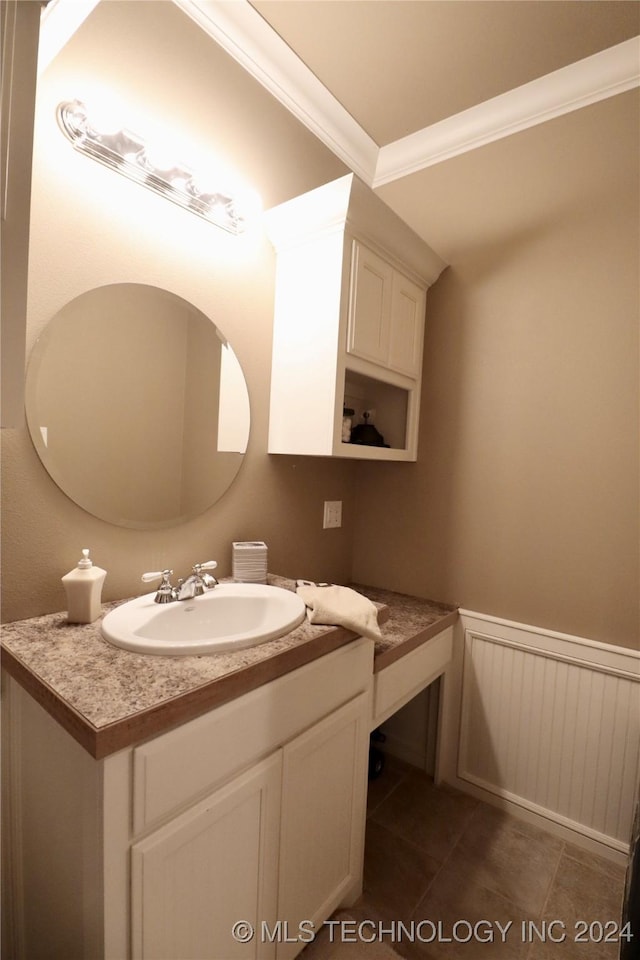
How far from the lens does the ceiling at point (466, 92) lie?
1.35 m

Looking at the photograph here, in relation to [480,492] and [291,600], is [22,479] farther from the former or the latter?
[480,492]

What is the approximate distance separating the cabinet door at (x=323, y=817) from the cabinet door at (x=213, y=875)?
5cm

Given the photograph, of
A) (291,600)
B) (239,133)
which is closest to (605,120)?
(239,133)

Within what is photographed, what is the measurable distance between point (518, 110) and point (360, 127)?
0.59 m

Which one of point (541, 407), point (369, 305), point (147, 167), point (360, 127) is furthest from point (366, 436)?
point (360, 127)

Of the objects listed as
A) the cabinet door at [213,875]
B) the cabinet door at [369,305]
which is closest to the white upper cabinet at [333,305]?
the cabinet door at [369,305]

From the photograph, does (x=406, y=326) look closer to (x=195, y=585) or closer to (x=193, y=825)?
(x=195, y=585)

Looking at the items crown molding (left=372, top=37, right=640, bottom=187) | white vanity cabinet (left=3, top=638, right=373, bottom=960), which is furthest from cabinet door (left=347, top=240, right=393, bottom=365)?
white vanity cabinet (left=3, top=638, right=373, bottom=960)

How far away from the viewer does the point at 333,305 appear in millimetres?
1432

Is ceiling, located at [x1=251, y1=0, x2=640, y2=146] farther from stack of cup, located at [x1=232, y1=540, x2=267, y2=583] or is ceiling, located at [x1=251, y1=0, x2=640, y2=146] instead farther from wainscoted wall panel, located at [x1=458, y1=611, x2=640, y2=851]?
wainscoted wall panel, located at [x1=458, y1=611, x2=640, y2=851]

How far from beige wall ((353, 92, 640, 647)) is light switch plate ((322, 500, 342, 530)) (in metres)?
0.28

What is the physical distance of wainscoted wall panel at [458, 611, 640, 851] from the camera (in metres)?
1.49

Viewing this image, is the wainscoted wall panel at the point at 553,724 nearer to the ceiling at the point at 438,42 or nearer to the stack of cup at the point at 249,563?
the stack of cup at the point at 249,563

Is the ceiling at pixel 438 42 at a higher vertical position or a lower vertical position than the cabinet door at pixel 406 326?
higher
